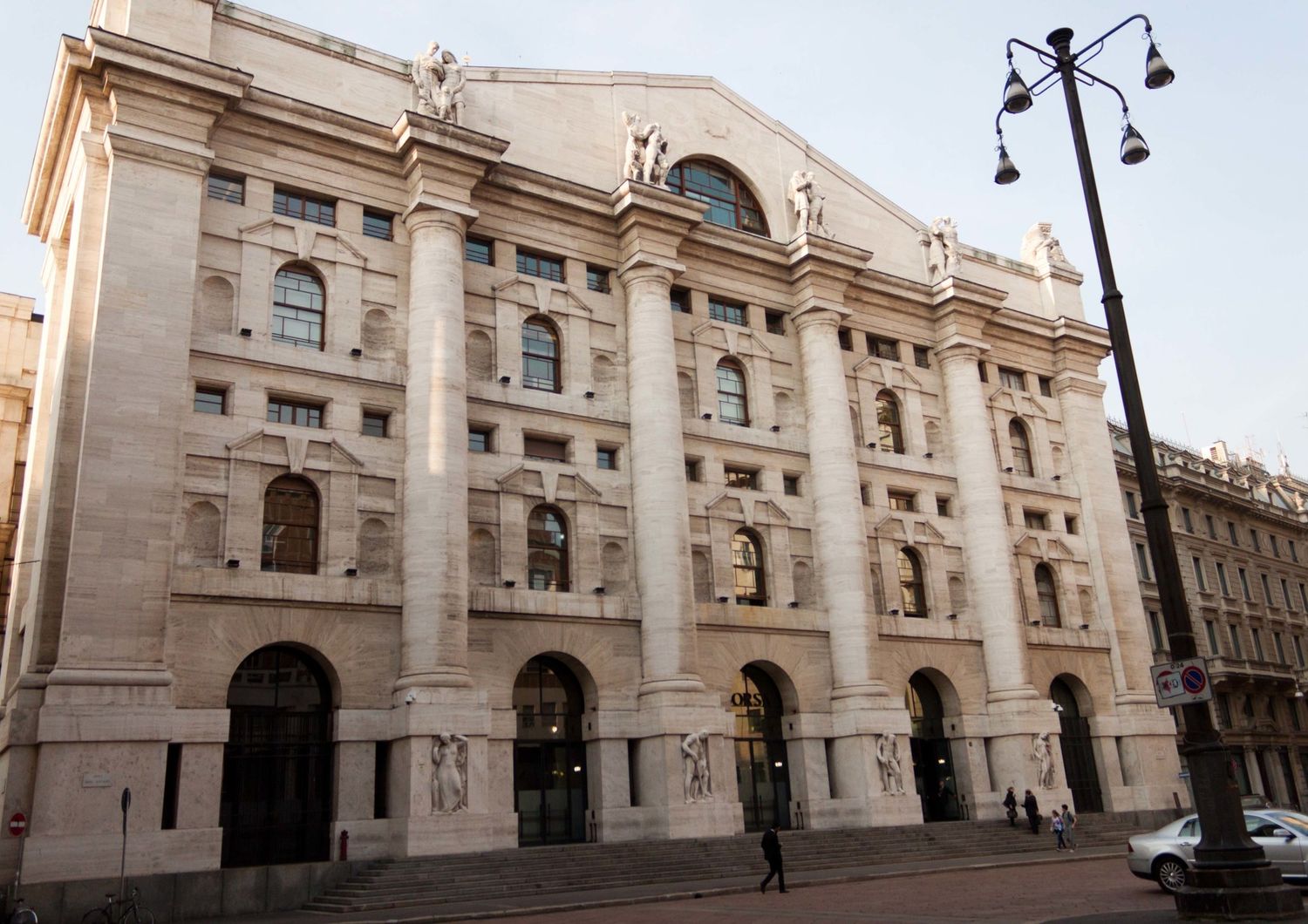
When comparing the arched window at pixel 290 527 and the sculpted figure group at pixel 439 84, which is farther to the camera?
the sculpted figure group at pixel 439 84

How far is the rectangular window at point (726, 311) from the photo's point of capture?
4441cm

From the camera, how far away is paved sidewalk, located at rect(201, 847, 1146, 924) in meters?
21.8

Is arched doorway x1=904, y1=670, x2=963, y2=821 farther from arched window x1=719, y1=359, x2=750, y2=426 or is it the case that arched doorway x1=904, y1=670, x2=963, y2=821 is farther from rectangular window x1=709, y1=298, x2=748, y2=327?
rectangular window x1=709, y1=298, x2=748, y2=327

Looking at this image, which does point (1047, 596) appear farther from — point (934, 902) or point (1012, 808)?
point (934, 902)

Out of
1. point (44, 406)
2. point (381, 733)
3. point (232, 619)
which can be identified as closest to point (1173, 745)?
point (381, 733)

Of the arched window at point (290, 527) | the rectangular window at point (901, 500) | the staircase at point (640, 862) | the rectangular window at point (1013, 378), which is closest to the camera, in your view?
the staircase at point (640, 862)

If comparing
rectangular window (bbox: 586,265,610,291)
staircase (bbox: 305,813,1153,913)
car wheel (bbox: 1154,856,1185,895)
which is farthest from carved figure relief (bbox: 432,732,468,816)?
rectangular window (bbox: 586,265,610,291)

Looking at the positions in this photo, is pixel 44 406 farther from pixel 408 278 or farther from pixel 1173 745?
pixel 1173 745

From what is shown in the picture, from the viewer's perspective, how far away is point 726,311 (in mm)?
44781

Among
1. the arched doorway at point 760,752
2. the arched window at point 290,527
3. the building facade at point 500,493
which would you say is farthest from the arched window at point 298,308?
the arched doorway at point 760,752

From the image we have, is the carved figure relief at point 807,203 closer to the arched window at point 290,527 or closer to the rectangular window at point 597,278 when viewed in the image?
the rectangular window at point 597,278

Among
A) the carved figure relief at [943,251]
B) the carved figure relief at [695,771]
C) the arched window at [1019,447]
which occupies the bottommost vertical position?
the carved figure relief at [695,771]

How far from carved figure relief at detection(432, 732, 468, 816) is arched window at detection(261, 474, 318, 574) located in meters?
6.25

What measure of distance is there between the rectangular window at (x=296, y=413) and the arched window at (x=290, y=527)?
1.84 metres
